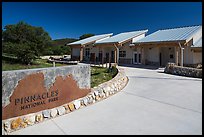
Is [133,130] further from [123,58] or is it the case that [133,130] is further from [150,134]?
[123,58]

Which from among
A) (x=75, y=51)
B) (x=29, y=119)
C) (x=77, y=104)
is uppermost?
(x=75, y=51)

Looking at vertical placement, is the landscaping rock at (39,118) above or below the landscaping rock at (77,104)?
A: below

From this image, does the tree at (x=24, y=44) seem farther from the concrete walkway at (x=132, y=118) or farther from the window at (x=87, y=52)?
the concrete walkway at (x=132, y=118)

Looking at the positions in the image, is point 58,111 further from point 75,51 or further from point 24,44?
point 75,51

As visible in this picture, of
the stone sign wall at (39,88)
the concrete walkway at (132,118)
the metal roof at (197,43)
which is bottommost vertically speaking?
the concrete walkway at (132,118)

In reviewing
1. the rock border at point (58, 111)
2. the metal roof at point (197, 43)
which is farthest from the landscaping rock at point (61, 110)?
the metal roof at point (197, 43)

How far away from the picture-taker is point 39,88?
5098 millimetres

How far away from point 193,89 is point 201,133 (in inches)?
191

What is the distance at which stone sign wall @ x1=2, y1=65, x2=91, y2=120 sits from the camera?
4.48m

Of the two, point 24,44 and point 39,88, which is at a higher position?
point 24,44

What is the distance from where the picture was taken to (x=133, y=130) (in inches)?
170

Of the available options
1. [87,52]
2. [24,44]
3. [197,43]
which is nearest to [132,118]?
[197,43]

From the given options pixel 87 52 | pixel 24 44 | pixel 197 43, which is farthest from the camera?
pixel 87 52

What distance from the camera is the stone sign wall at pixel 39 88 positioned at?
4.48 m
